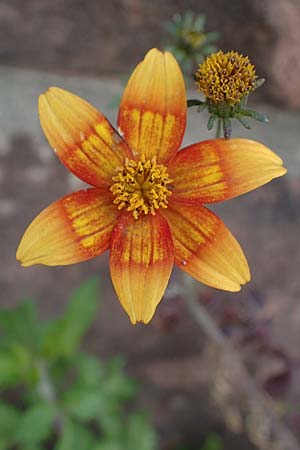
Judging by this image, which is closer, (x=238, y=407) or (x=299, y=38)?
(x=299, y=38)

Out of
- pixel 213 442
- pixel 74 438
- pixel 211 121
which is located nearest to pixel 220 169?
pixel 211 121

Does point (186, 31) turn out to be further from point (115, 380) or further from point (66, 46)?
point (115, 380)

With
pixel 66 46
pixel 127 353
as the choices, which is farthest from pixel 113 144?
pixel 127 353

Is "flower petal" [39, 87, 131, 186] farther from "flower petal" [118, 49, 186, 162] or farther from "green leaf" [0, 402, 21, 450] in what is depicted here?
"green leaf" [0, 402, 21, 450]

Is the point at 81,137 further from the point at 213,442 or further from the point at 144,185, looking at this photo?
the point at 213,442

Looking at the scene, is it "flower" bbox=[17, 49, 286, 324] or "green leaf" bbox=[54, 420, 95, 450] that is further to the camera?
"green leaf" bbox=[54, 420, 95, 450]

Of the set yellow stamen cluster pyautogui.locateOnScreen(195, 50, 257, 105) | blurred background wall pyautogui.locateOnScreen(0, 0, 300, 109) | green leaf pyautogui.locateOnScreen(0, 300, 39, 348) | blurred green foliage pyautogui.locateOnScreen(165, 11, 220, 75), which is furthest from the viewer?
green leaf pyautogui.locateOnScreen(0, 300, 39, 348)

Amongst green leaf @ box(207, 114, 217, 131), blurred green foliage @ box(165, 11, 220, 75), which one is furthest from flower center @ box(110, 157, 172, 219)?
blurred green foliage @ box(165, 11, 220, 75)
